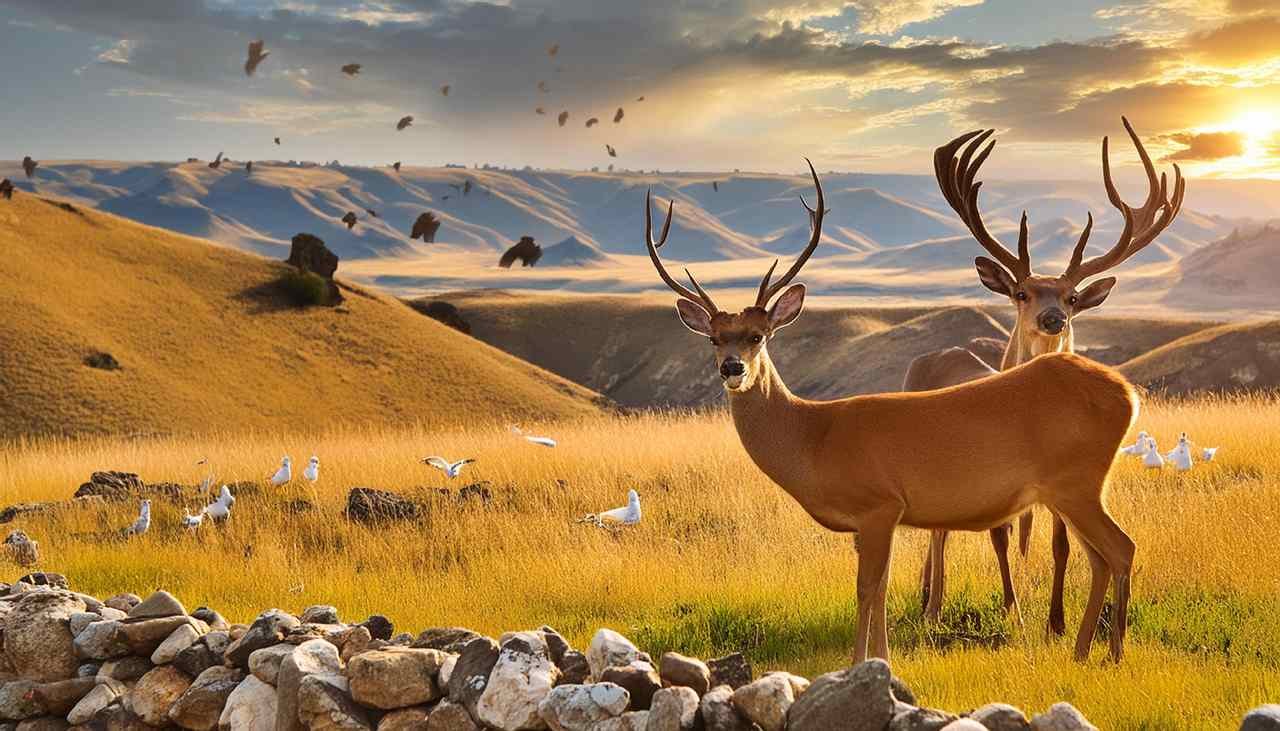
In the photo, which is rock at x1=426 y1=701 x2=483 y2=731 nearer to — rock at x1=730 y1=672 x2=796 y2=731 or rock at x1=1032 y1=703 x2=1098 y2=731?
rock at x1=730 y1=672 x2=796 y2=731

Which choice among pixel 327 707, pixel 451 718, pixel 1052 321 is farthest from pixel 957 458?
pixel 327 707

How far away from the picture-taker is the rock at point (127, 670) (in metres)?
6.73

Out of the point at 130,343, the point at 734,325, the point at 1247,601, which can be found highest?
the point at 734,325

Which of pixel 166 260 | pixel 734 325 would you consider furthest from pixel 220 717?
pixel 166 260

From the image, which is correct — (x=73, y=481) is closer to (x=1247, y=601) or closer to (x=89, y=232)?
(x=1247, y=601)

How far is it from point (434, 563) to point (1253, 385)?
3206cm

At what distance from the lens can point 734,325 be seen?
596 centimetres

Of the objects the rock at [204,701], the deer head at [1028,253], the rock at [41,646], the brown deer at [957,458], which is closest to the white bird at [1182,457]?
the deer head at [1028,253]

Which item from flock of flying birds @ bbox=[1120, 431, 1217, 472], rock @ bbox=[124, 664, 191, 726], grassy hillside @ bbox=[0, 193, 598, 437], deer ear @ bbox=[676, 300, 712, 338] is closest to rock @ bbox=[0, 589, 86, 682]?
rock @ bbox=[124, 664, 191, 726]

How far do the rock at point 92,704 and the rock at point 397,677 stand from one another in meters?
2.00

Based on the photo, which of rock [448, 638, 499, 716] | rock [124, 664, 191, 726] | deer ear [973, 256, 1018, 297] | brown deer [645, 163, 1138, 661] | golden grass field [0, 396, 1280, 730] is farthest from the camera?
deer ear [973, 256, 1018, 297]

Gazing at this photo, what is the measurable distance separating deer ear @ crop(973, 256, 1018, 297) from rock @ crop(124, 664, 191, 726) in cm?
608

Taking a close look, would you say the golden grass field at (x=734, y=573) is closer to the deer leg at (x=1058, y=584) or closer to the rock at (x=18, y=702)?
the deer leg at (x=1058, y=584)

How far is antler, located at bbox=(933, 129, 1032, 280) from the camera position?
340 inches
